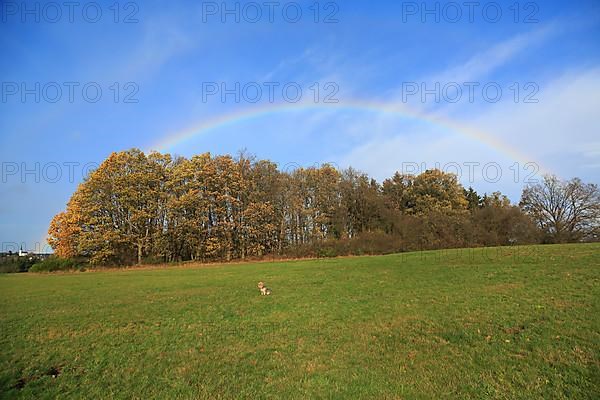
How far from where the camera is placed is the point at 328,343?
11266 millimetres

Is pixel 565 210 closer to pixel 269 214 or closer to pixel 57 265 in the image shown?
pixel 269 214

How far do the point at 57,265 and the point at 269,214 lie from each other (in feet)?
115

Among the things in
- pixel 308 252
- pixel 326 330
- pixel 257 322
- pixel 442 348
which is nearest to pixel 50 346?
pixel 257 322

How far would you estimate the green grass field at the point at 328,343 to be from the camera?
8180 millimetres

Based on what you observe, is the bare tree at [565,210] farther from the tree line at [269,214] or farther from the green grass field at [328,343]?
the green grass field at [328,343]

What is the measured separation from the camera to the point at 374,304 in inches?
653

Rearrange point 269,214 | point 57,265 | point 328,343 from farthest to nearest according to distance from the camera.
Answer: point 269,214
point 57,265
point 328,343

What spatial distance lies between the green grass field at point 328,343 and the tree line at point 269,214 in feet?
144

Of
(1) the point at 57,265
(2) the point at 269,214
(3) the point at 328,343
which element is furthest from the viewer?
(2) the point at 269,214

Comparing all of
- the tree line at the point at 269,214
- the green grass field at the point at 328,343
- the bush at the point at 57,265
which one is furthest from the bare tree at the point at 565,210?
the bush at the point at 57,265

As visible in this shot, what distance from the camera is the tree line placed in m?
62.0

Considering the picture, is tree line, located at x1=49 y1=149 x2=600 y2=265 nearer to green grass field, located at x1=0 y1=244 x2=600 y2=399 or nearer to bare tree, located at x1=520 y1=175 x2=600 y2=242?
bare tree, located at x1=520 y1=175 x2=600 y2=242

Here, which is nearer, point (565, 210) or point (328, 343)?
point (328, 343)

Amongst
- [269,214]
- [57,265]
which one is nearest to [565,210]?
[269,214]
